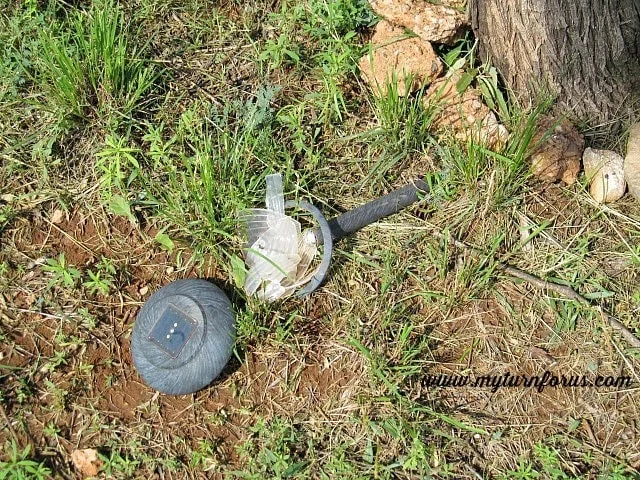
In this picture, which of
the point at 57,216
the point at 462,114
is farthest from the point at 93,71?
the point at 462,114

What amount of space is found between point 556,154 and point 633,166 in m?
0.32

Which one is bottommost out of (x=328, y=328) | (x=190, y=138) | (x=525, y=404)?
(x=525, y=404)

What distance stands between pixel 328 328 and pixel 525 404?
0.73 m

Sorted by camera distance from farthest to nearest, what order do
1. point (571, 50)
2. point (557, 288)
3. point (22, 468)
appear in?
point (571, 50)
point (557, 288)
point (22, 468)

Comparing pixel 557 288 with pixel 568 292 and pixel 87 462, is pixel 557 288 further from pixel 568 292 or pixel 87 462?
pixel 87 462

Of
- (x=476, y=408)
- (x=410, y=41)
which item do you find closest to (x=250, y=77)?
(x=410, y=41)

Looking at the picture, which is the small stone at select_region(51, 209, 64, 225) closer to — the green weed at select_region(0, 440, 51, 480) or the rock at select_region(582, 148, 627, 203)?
the green weed at select_region(0, 440, 51, 480)

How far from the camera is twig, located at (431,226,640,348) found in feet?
7.79

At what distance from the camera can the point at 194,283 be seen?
2.33 meters

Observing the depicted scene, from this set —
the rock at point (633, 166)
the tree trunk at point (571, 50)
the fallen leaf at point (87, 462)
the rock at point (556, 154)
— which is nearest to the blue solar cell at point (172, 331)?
the fallen leaf at point (87, 462)

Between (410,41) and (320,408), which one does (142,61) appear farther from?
(320,408)

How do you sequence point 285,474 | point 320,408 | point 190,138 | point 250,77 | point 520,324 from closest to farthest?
point 285,474
point 320,408
point 520,324
point 190,138
point 250,77

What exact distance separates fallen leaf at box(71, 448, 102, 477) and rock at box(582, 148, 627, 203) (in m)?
2.05

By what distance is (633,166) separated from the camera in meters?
2.61
